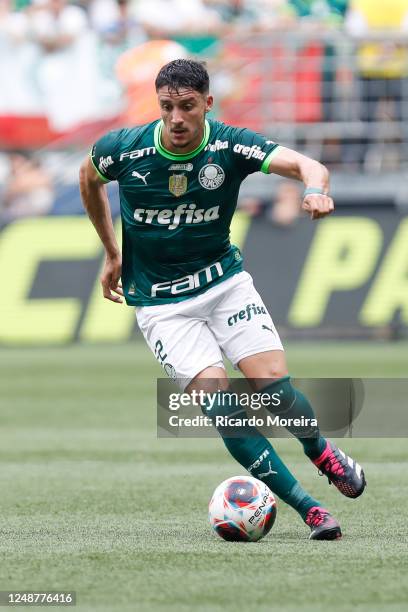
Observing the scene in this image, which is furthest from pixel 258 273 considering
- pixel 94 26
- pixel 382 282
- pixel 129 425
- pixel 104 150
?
pixel 104 150

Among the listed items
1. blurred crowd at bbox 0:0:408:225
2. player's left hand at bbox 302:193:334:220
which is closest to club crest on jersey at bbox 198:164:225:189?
player's left hand at bbox 302:193:334:220

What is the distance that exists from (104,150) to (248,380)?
1398 mm

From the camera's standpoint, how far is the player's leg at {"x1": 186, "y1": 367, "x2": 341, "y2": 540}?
6.59 meters

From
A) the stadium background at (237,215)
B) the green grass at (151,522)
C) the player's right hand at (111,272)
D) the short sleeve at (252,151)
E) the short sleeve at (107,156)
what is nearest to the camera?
the green grass at (151,522)

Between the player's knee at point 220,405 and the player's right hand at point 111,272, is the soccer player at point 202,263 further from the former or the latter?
the player's right hand at point 111,272

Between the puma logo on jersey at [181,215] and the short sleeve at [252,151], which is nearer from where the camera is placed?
the short sleeve at [252,151]

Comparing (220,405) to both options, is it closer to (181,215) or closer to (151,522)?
(151,522)

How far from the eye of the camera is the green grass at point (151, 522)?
5.12 metres

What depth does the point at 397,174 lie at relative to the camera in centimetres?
1988

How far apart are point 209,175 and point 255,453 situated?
1.41m

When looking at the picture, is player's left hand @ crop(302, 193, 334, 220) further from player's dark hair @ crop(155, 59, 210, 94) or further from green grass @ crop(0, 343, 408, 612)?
green grass @ crop(0, 343, 408, 612)

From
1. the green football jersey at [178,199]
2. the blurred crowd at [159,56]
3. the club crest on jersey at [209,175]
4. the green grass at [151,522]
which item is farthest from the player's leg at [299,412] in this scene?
the blurred crowd at [159,56]

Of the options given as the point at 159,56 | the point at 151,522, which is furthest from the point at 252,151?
the point at 159,56

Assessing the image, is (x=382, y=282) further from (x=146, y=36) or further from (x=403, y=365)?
(x=146, y=36)
